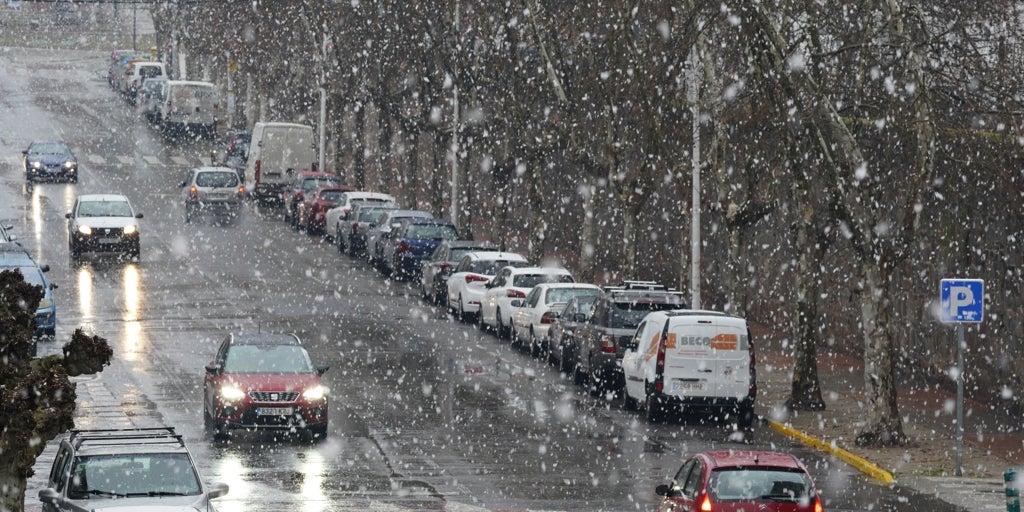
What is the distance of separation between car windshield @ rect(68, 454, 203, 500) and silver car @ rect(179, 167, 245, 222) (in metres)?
41.5

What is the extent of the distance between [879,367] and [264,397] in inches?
343

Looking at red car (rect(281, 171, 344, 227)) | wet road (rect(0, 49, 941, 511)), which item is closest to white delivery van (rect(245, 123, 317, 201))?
wet road (rect(0, 49, 941, 511))

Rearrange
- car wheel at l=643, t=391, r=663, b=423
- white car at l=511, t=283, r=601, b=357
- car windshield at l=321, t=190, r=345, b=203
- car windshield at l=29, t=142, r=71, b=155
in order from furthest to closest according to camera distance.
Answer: car windshield at l=29, t=142, r=71, b=155, car windshield at l=321, t=190, r=345, b=203, white car at l=511, t=283, r=601, b=357, car wheel at l=643, t=391, r=663, b=423

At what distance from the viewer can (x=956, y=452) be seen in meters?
24.3

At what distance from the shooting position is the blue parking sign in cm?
2411

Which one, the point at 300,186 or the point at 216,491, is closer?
the point at 216,491

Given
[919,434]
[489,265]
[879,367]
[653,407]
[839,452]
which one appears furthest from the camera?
[489,265]

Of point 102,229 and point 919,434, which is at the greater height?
point 102,229

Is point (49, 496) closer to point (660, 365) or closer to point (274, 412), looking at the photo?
point (274, 412)

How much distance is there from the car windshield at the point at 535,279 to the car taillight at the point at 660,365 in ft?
33.2

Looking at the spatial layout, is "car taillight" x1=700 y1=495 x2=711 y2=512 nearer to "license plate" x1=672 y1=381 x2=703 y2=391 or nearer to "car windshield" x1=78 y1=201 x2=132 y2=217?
"license plate" x1=672 y1=381 x2=703 y2=391

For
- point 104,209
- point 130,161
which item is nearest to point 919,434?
point 104,209

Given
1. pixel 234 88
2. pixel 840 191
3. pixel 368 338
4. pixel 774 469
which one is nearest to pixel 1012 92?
pixel 840 191

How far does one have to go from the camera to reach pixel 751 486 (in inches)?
659
